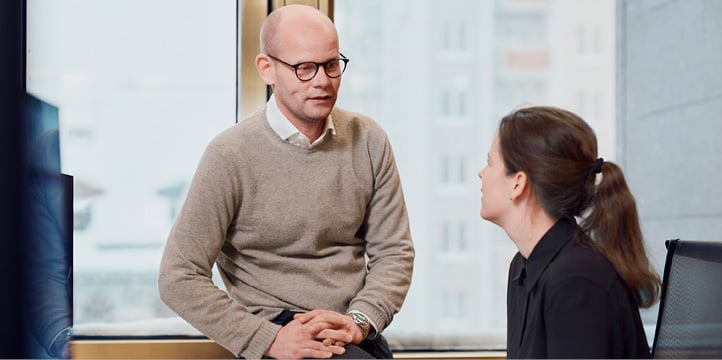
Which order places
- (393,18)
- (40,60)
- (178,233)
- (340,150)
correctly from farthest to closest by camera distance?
(393,18), (40,60), (340,150), (178,233)

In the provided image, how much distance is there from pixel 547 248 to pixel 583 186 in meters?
0.13

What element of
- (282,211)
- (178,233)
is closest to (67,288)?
(178,233)

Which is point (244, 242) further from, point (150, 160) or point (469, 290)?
point (469, 290)

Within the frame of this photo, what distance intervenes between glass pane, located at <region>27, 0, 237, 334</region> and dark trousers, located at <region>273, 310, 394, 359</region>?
0.75 metres

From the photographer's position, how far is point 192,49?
8.18ft

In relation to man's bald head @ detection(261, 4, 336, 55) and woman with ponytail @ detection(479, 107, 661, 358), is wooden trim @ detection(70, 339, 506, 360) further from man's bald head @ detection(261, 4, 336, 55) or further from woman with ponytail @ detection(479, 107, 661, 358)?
woman with ponytail @ detection(479, 107, 661, 358)

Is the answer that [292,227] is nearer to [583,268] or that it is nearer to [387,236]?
[387,236]

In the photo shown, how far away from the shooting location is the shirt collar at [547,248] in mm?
1395

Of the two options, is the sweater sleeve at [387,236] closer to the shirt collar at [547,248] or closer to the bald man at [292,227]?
the bald man at [292,227]

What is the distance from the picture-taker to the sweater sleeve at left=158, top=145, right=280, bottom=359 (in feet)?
5.96

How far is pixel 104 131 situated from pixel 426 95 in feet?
3.36

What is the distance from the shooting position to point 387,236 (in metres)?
2.02

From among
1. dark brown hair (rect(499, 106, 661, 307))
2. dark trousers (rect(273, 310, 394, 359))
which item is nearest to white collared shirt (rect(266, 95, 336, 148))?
dark trousers (rect(273, 310, 394, 359))

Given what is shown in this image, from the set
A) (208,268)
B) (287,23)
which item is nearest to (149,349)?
(208,268)
